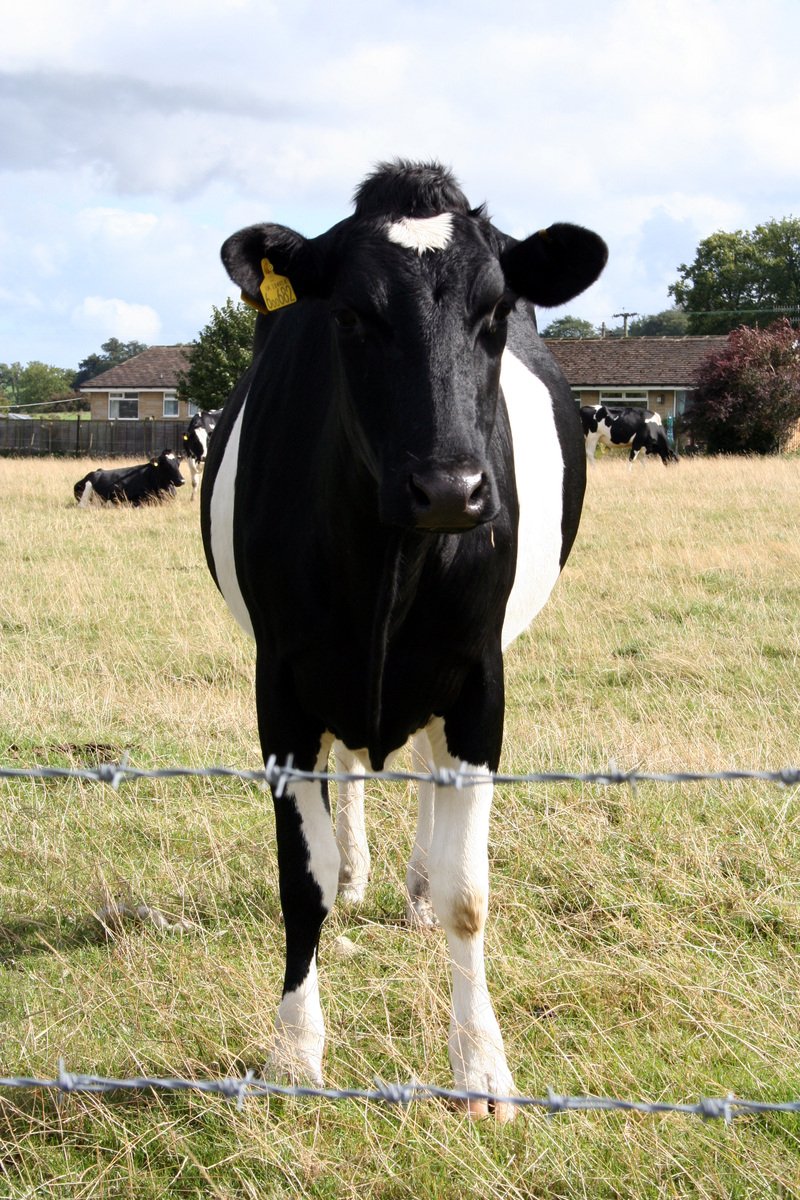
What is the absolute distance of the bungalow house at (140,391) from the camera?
62.6 metres

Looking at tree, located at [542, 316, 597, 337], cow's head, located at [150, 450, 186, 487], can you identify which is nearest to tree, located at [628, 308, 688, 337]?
tree, located at [542, 316, 597, 337]

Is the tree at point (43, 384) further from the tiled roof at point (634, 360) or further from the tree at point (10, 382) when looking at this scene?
the tiled roof at point (634, 360)

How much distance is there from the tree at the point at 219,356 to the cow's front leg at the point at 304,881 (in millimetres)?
44169

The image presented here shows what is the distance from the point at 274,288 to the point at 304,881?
159 cm

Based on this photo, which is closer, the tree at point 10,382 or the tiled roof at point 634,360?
the tiled roof at point 634,360

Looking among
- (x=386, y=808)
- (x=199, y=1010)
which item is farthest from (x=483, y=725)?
(x=386, y=808)

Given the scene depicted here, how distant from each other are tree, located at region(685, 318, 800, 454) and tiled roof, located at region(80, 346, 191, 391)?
32533mm

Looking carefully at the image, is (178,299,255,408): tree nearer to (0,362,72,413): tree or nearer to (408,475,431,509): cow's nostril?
(408,475,431,509): cow's nostril

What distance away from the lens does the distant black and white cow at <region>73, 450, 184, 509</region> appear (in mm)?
20047

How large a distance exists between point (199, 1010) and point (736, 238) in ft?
249

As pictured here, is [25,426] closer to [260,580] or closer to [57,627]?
[57,627]

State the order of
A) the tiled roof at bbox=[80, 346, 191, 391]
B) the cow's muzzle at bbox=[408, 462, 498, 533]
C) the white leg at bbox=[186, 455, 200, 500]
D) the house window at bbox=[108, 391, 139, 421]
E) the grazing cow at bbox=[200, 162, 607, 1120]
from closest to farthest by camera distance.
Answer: the cow's muzzle at bbox=[408, 462, 498, 533] → the grazing cow at bbox=[200, 162, 607, 1120] → the white leg at bbox=[186, 455, 200, 500] → the tiled roof at bbox=[80, 346, 191, 391] → the house window at bbox=[108, 391, 139, 421]

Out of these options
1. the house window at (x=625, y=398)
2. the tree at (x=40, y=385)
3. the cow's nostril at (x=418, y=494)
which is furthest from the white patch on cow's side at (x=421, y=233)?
the tree at (x=40, y=385)

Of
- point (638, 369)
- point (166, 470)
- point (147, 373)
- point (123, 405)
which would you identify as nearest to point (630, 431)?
point (166, 470)
